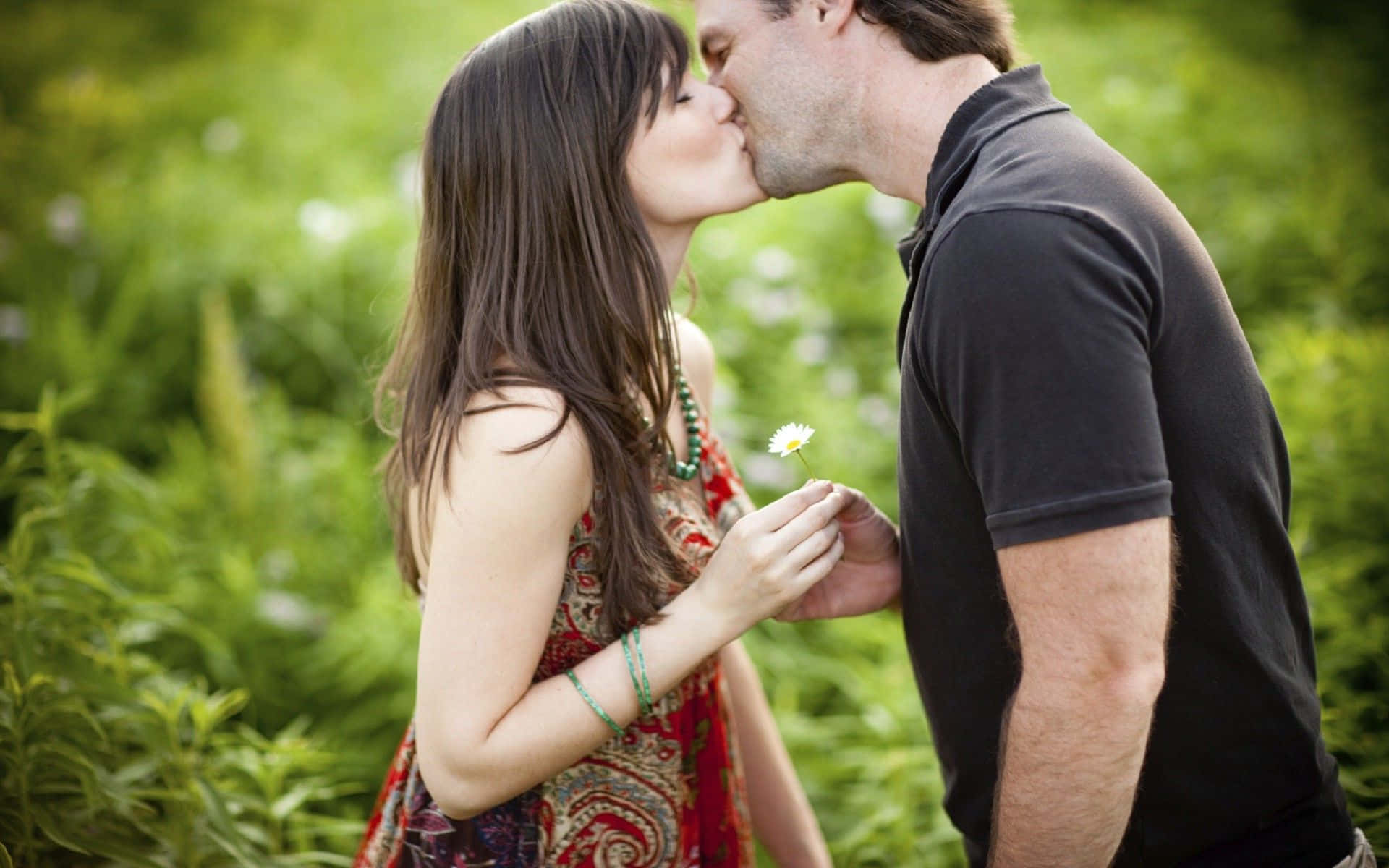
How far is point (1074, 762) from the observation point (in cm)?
143

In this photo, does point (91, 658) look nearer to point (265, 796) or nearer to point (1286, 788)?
point (265, 796)

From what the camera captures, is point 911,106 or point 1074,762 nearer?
point 1074,762

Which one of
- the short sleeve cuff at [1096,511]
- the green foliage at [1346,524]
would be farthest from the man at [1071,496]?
the green foliage at [1346,524]

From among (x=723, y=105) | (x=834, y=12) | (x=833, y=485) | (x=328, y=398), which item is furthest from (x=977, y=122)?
(x=328, y=398)

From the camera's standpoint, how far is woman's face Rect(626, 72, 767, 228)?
1925 mm

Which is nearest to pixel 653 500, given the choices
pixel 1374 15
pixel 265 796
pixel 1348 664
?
pixel 265 796

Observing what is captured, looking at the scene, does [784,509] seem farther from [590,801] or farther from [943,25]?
[943,25]

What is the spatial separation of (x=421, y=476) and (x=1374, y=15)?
8584mm

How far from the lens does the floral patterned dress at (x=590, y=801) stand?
184cm

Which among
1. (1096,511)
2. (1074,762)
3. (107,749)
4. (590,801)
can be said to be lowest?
(107,749)

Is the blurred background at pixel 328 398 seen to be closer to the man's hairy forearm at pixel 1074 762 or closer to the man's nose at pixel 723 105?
the man's hairy forearm at pixel 1074 762

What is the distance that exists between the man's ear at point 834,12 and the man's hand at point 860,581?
32.6 inches

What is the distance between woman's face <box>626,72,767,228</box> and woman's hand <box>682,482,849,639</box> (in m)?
0.60

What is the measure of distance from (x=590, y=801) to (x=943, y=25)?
4.84ft
